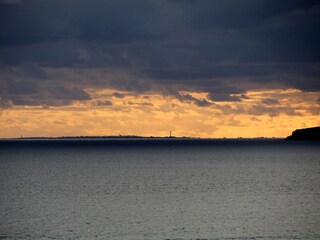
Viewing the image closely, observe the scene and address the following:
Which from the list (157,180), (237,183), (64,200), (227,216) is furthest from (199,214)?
(157,180)

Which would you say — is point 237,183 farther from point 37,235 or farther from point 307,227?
point 37,235

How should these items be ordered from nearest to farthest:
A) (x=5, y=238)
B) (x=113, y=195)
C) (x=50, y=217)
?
1. (x=5, y=238)
2. (x=50, y=217)
3. (x=113, y=195)

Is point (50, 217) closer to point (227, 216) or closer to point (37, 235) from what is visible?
point (37, 235)

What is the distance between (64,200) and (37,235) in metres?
24.7

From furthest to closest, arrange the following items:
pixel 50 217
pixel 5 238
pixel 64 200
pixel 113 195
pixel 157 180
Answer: pixel 157 180
pixel 113 195
pixel 64 200
pixel 50 217
pixel 5 238

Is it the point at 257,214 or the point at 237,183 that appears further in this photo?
the point at 237,183

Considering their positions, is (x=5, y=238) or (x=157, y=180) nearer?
(x=5, y=238)

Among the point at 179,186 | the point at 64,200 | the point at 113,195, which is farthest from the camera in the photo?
the point at 179,186

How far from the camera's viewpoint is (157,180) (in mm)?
107000

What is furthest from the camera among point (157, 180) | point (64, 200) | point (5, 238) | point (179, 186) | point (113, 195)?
point (157, 180)

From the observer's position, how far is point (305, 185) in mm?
95562

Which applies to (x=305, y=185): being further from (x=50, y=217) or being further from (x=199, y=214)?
(x=50, y=217)

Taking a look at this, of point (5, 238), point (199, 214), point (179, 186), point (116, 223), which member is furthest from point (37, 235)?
point (179, 186)

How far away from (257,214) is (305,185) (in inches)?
1431
